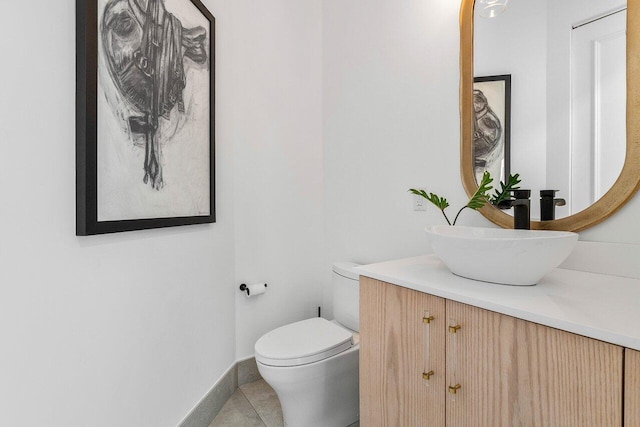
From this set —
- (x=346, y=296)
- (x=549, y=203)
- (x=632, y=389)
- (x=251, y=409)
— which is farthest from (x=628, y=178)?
(x=251, y=409)

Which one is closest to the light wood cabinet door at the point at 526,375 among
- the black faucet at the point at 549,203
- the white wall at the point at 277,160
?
the black faucet at the point at 549,203

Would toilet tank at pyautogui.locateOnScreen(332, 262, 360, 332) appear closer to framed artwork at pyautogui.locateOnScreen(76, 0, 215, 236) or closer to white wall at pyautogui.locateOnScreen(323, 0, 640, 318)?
white wall at pyautogui.locateOnScreen(323, 0, 640, 318)

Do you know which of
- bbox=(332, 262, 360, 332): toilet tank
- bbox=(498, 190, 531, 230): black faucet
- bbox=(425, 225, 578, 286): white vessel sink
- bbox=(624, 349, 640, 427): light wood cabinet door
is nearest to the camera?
bbox=(624, 349, 640, 427): light wood cabinet door

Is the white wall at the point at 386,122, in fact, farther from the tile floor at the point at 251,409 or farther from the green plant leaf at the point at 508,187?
the tile floor at the point at 251,409

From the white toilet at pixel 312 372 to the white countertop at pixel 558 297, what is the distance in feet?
1.63

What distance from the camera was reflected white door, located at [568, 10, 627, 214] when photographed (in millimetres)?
1131

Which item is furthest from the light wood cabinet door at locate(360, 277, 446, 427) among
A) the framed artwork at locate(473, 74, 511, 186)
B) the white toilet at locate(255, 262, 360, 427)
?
the framed artwork at locate(473, 74, 511, 186)

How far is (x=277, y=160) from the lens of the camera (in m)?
2.07

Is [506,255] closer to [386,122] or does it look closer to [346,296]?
[346,296]

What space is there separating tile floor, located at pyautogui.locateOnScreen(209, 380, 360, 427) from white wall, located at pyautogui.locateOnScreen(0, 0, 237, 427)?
35 cm

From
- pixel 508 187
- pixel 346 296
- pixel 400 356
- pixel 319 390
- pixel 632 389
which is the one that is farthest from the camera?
pixel 346 296

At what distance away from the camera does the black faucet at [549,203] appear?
126 centimetres

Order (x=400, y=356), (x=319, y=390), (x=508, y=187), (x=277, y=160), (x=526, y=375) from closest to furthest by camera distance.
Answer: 1. (x=526, y=375)
2. (x=400, y=356)
3. (x=508, y=187)
4. (x=319, y=390)
5. (x=277, y=160)

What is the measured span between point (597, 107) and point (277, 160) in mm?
1528
